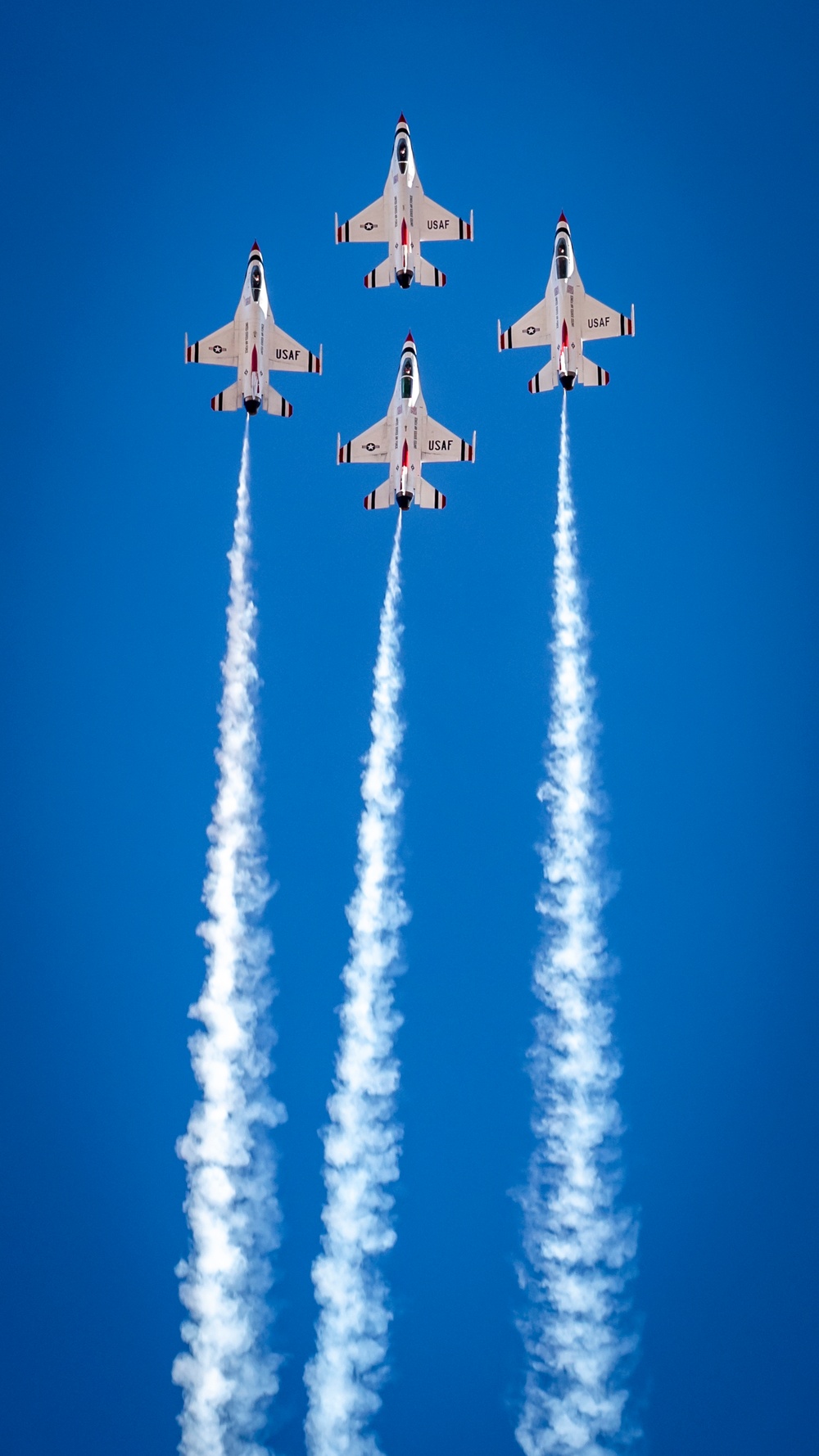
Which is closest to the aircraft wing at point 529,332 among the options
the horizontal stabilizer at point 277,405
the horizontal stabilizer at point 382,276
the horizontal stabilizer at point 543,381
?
the horizontal stabilizer at point 543,381

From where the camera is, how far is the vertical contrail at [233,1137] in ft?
88.5

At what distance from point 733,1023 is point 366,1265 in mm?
10423

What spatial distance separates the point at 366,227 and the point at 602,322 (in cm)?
595

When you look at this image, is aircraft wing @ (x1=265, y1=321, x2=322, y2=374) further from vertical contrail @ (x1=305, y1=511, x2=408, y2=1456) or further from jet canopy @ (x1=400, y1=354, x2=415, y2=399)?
vertical contrail @ (x1=305, y1=511, x2=408, y2=1456)

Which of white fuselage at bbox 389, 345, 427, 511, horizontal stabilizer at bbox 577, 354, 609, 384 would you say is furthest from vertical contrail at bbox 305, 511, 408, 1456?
horizontal stabilizer at bbox 577, 354, 609, 384

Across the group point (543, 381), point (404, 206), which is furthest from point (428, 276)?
point (543, 381)

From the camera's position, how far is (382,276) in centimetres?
3138

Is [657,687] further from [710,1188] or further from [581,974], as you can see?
[710,1188]

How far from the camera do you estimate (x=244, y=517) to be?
33250 mm

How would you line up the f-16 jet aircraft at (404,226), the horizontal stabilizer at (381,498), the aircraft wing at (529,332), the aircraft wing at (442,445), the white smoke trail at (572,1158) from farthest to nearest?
the aircraft wing at (529,332), the aircraft wing at (442,445), the horizontal stabilizer at (381,498), the f-16 jet aircraft at (404,226), the white smoke trail at (572,1158)

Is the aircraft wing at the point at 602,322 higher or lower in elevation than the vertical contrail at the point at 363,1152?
higher

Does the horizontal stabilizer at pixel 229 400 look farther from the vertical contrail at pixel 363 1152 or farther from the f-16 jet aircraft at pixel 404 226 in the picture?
the vertical contrail at pixel 363 1152

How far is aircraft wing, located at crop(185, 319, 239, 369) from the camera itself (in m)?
32.4

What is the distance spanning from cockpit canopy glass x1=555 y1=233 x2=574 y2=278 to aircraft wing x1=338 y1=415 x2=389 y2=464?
501 cm
